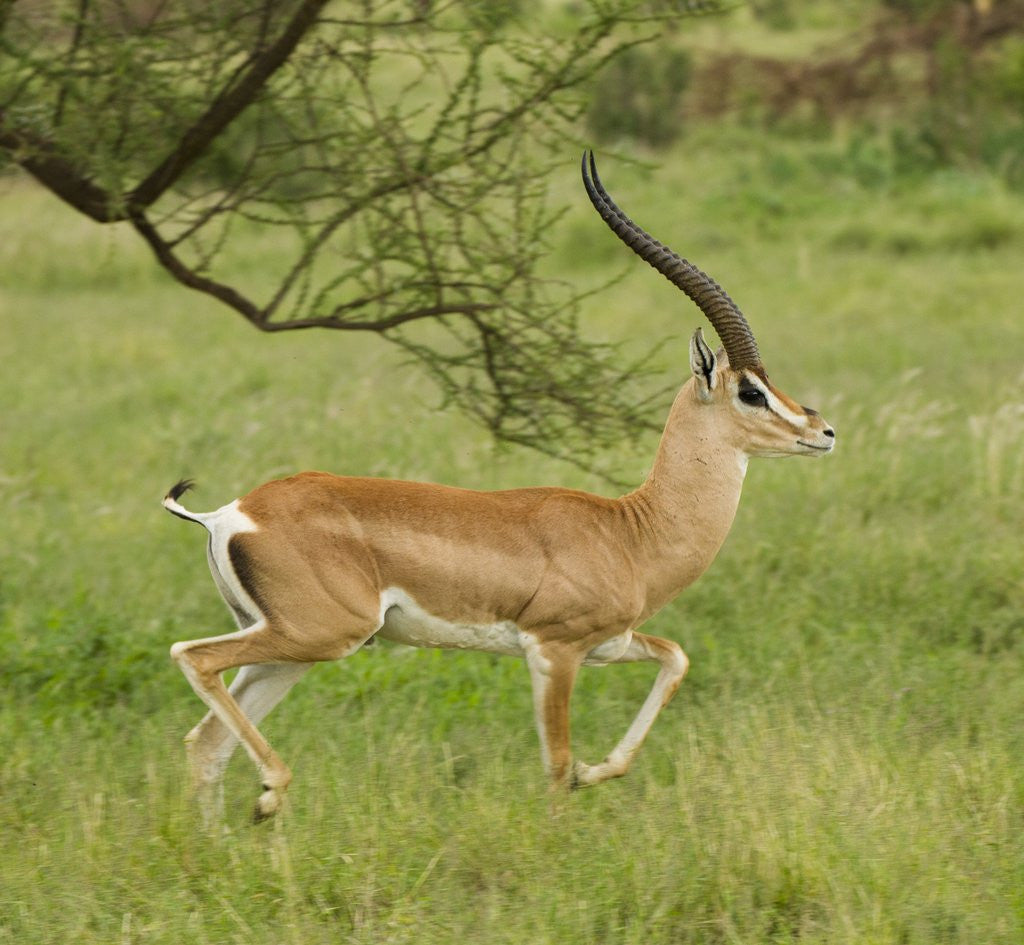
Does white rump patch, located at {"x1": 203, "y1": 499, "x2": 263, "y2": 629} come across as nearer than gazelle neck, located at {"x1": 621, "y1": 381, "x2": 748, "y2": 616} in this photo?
Yes

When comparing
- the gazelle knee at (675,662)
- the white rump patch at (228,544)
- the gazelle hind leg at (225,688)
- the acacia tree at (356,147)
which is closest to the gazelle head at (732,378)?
the gazelle knee at (675,662)

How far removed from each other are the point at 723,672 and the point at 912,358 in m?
5.58

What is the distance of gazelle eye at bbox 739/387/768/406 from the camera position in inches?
177

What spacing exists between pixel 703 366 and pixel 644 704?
3.34ft

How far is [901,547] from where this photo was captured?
6.36 metres

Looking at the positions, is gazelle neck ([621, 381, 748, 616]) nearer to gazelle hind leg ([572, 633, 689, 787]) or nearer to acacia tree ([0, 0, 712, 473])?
gazelle hind leg ([572, 633, 689, 787])

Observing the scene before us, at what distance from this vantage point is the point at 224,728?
430 cm

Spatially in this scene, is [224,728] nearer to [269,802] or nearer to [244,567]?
[269,802]

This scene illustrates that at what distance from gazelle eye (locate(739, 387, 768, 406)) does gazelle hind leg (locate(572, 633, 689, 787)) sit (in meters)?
0.76

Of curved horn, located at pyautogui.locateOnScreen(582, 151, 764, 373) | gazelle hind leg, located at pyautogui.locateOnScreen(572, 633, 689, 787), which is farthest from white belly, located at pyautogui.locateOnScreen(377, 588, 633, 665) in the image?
curved horn, located at pyautogui.locateOnScreen(582, 151, 764, 373)

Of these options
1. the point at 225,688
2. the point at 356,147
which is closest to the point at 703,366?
the point at 225,688

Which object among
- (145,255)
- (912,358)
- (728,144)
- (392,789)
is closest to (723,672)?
(392,789)

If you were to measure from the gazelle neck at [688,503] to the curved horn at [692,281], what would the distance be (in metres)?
0.20

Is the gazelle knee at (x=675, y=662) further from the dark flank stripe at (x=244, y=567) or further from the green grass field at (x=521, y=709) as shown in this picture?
the dark flank stripe at (x=244, y=567)
